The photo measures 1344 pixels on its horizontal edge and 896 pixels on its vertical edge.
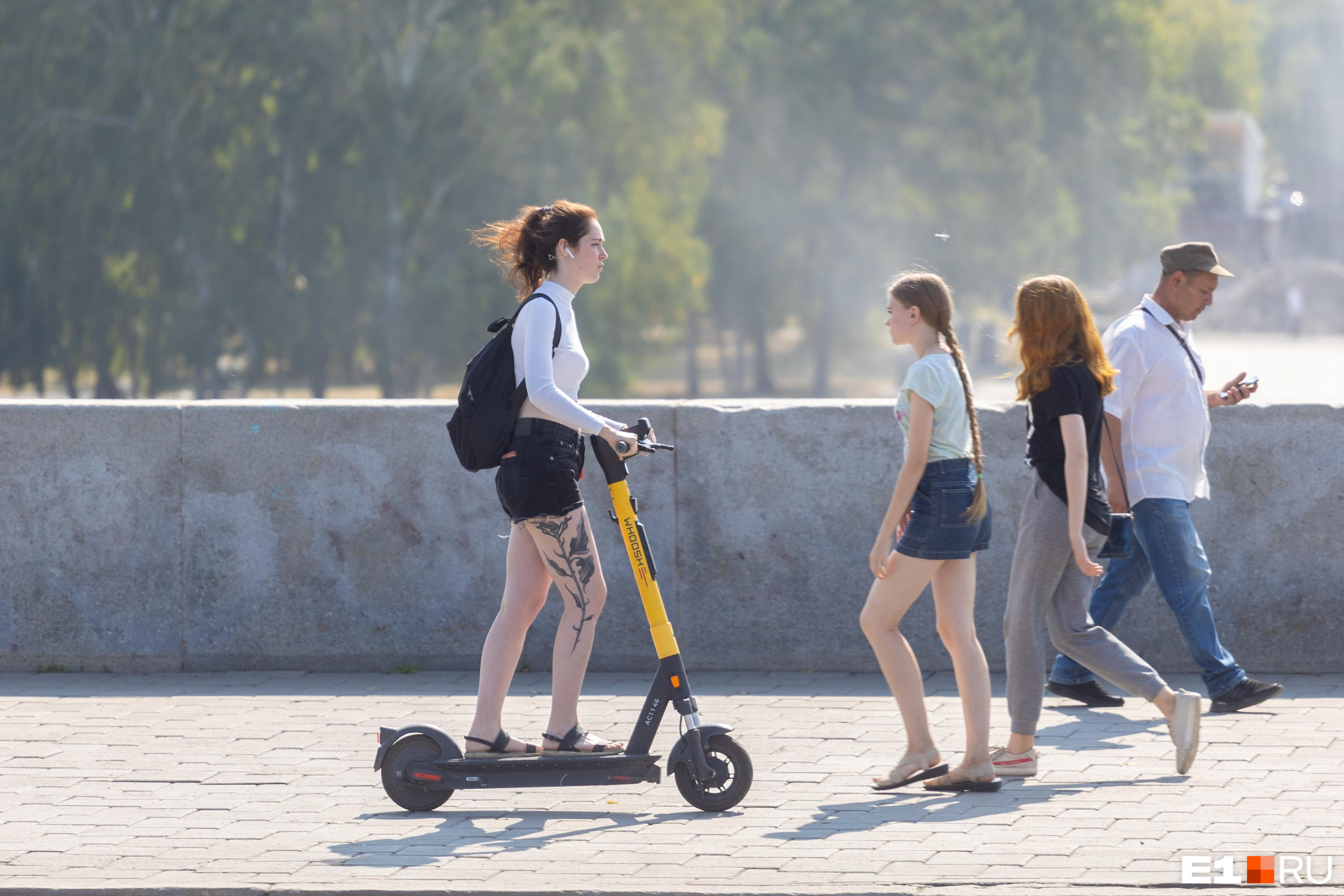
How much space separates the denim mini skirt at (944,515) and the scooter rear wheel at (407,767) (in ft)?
5.03

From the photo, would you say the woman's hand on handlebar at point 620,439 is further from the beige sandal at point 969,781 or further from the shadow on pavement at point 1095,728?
the shadow on pavement at point 1095,728

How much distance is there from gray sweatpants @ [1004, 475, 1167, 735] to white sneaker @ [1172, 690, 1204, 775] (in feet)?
0.43

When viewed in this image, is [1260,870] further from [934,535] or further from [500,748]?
[500,748]

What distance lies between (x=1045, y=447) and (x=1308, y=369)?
43.0 meters

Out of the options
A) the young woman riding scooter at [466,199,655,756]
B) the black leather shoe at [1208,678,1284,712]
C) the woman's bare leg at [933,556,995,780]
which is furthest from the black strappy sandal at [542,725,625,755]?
the black leather shoe at [1208,678,1284,712]

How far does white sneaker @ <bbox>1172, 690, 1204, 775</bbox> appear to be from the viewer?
16.9ft

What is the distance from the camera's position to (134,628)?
727cm

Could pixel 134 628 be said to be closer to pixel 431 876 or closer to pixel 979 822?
pixel 431 876

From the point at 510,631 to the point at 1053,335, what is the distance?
189cm

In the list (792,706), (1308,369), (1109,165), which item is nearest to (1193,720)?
(792,706)

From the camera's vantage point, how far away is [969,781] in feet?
16.8

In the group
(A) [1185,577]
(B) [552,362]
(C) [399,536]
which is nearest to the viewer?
(B) [552,362]

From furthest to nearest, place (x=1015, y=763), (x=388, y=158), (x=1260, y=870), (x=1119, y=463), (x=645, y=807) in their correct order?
1. (x=388, y=158)
2. (x=1119, y=463)
3. (x=1015, y=763)
4. (x=645, y=807)
5. (x=1260, y=870)

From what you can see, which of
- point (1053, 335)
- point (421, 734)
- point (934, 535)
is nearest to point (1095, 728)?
point (934, 535)
